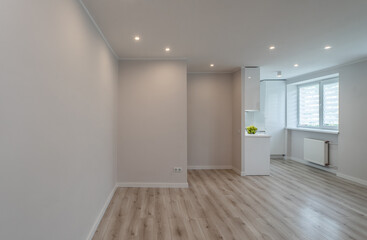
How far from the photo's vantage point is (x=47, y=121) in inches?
59.1

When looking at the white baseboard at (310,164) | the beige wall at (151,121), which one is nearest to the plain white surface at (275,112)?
the white baseboard at (310,164)

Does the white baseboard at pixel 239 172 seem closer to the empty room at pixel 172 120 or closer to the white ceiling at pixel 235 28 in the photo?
the empty room at pixel 172 120

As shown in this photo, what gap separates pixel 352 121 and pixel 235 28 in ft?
12.7

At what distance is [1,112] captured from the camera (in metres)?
1.04

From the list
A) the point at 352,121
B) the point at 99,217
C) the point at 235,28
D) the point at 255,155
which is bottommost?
the point at 99,217

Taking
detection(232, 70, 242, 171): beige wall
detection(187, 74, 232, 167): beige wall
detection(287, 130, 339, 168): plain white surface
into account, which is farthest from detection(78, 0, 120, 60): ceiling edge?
detection(287, 130, 339, 168): plain white surface

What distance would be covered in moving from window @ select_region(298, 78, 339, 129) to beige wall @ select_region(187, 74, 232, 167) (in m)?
2.69

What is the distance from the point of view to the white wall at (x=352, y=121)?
175 inches

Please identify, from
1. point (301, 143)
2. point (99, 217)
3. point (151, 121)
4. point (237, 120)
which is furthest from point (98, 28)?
point (301, 143)

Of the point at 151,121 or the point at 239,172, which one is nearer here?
the point at 151,121

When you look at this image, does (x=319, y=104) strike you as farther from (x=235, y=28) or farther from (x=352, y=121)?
(x=235, y=28)

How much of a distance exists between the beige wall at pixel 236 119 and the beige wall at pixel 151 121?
1.73 meters

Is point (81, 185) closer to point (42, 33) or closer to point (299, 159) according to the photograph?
point (42, 33)

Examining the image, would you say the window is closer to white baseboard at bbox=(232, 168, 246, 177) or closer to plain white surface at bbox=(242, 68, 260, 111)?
plain white surface at bbox=(242, 68, 260, 111)
